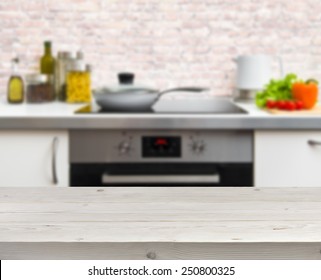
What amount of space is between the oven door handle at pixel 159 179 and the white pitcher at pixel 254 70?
2.54ft

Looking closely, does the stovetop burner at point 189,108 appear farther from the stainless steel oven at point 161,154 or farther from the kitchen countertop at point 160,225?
the kitchen countertop at point 160,225

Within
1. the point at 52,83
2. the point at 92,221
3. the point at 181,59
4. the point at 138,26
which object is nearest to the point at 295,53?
the point at 181,59

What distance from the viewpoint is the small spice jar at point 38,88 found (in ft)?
9.67

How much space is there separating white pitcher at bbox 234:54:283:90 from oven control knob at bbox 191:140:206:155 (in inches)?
27.8

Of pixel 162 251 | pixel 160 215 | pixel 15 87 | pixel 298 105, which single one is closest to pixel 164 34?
pixel 15 87

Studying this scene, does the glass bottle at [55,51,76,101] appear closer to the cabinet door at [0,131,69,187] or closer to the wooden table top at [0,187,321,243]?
the cabinet door at [0,131,69,187]

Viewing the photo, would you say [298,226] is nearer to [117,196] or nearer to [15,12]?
[117,196]

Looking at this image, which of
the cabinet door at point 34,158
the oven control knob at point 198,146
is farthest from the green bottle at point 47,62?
the oven control knob at point 198,146

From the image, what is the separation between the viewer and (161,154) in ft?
8.17

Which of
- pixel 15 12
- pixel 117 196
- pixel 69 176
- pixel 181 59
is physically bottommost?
pixel 69 176

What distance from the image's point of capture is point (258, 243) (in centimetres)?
95

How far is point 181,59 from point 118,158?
1000 millimetres

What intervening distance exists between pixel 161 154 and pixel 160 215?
139 cm

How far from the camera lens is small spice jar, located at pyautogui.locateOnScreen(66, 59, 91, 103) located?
9.68 feet
